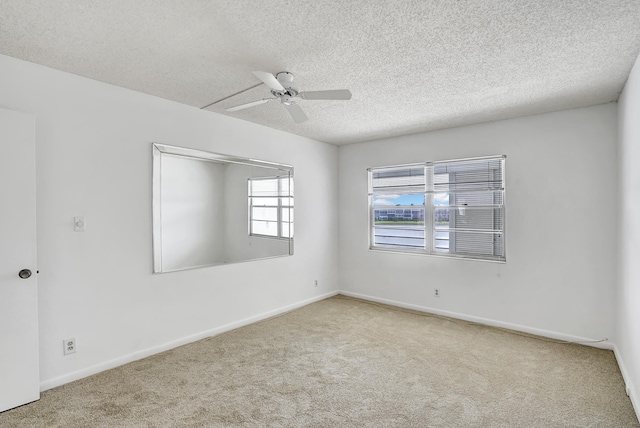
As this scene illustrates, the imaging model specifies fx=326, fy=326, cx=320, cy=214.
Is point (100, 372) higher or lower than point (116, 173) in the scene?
lower

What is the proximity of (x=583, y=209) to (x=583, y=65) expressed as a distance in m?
1.59

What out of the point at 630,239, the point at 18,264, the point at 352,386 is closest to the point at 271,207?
the point at 352,386

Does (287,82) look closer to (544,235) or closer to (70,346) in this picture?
(70,346)

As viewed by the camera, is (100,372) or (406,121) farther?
(406,121)

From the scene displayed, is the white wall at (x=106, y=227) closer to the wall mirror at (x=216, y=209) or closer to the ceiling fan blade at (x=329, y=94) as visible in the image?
the wall mirror at (x=216, y=209)

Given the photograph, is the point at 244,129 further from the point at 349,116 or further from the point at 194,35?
the point at 194,35

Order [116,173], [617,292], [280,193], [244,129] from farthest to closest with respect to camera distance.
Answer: [280,193] < [244,129] < [617,292] < [116,173]

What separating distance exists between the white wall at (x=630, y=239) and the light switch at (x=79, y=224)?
416 cm

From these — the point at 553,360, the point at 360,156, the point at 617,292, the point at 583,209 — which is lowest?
the point at 553,360

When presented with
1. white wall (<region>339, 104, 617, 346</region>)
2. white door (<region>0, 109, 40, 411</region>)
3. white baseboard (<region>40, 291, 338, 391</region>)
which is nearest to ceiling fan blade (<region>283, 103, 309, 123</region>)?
white door (<region>0, 109, 40, 411</region>)

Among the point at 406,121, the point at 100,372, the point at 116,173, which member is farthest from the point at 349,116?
the point at 100,372

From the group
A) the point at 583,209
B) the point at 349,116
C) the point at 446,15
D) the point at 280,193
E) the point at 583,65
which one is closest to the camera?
the point at 446,15

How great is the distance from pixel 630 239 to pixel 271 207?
11.5 feet

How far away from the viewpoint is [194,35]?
203 centimetres
